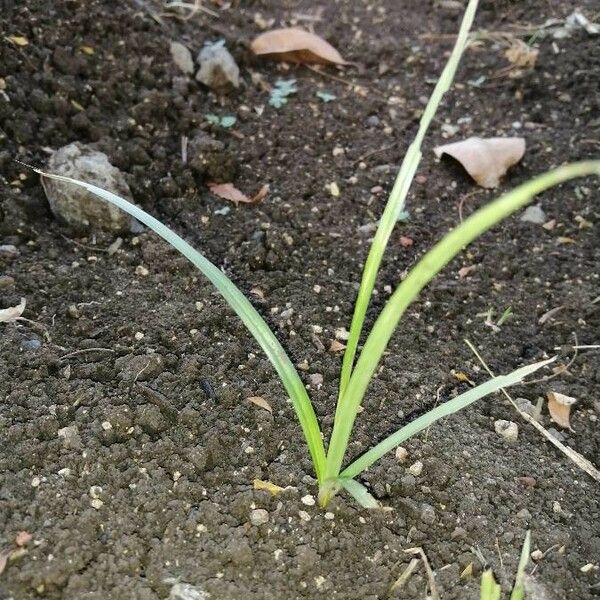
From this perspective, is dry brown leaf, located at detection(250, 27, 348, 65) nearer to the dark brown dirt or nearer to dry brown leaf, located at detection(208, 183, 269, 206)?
the dark brown dirt

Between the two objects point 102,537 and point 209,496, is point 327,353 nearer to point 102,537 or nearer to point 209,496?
point 209,496

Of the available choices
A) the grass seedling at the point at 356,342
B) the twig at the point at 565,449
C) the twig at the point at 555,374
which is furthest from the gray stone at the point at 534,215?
the grass seedling at the point at 356,342

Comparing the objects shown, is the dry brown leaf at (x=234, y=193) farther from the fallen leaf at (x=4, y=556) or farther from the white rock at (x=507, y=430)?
the fallen leaf at (x=4, y=556)

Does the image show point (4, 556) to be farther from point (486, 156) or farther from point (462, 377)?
point (486, 156)

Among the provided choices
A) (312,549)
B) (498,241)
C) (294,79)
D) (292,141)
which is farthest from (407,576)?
(294,79)

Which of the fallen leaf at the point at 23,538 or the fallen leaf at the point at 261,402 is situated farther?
the fallen leaf at the point at 261,402

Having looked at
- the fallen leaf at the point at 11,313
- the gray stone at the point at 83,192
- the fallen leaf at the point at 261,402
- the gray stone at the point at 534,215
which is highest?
the gray stone at the point at 83,192

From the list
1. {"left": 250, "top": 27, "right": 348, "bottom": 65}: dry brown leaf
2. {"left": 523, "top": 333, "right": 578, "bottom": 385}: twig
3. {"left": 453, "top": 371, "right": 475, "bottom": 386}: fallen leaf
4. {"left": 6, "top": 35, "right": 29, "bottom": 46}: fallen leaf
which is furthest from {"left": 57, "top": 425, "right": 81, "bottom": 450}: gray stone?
{"left": 250, "top": 27, "right": 348, "bottom": 65}: dry brown leaf

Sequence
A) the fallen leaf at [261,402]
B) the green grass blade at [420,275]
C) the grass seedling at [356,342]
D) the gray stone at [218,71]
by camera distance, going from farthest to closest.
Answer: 1. the gray stone at [218,71]
2. the fallen leaf at [261,402]
3. the grass seedling at [356,342]
4. the green grass blade at [420,275]
